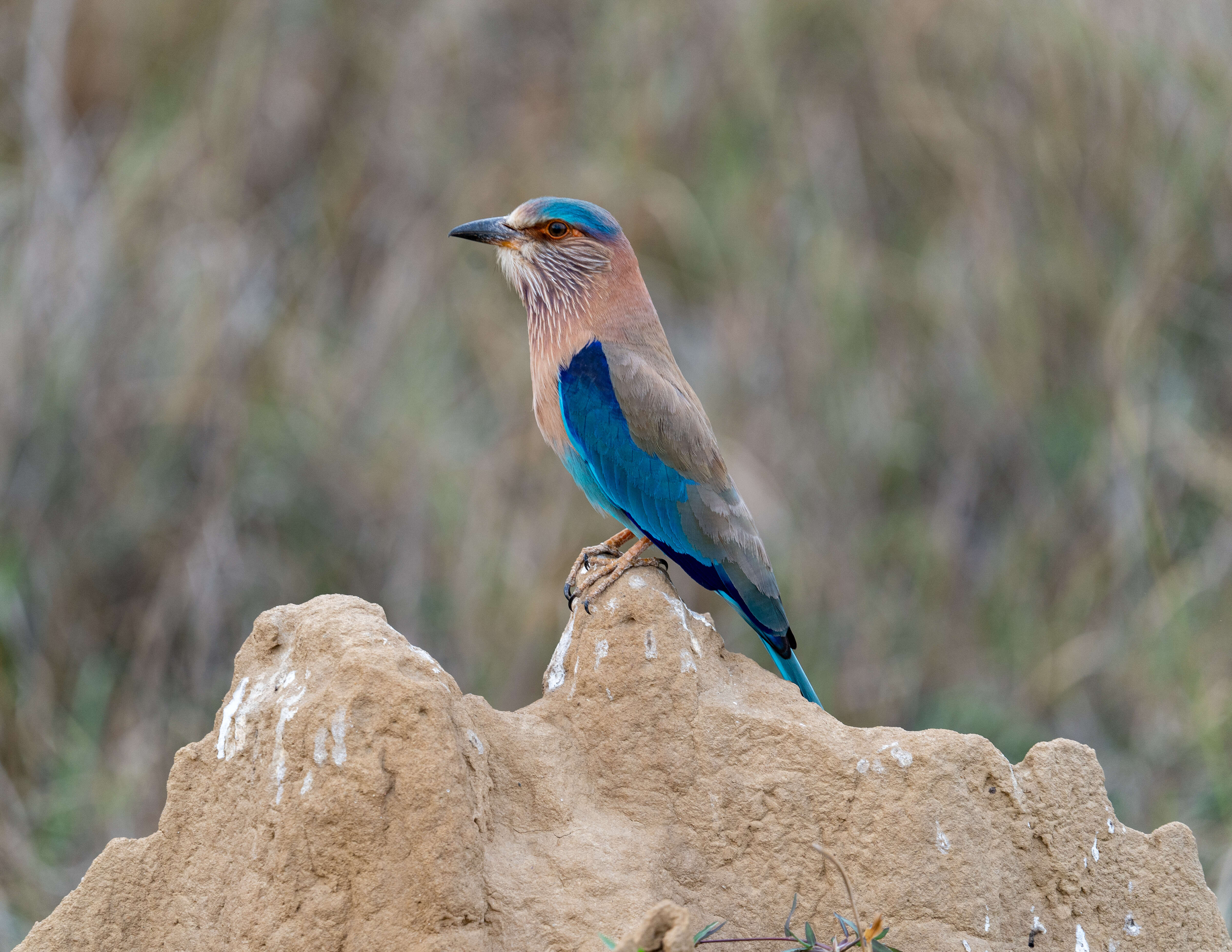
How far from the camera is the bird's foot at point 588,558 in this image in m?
3.59

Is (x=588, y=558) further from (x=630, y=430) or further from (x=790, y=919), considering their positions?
(x=790, y=919)

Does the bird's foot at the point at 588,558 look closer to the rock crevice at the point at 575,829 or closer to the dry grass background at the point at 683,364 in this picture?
the rock crevice at the point at 575,829

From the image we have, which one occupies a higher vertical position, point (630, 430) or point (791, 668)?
point (630, 430)

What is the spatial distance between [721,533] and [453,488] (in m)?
3.84

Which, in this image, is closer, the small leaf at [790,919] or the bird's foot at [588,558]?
the small leaf at [790,919]

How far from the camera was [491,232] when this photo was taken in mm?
4453

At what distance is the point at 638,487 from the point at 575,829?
4.15ft

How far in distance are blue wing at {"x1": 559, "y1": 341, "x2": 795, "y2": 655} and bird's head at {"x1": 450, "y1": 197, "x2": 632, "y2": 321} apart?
0.98ft

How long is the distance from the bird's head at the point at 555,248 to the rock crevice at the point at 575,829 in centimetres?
159

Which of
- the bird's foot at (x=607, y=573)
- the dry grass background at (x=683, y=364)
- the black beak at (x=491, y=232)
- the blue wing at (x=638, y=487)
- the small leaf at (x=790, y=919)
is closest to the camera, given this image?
the small leaf at (x=790, y=919)

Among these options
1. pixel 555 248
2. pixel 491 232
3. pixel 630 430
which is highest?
pixel 491 232

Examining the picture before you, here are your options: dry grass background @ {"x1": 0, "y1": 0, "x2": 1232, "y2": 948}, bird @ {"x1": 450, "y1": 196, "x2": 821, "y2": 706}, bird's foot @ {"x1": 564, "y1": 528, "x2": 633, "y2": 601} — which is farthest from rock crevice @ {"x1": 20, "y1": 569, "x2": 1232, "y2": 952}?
dry grass background @ {"x1": 0, "y1": 0, "x2": 1232, "y2": 948}

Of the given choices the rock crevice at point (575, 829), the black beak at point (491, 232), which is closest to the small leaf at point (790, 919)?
the rock crevice at point (575, 829)

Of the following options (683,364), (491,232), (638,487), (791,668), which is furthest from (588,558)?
(683,364)
